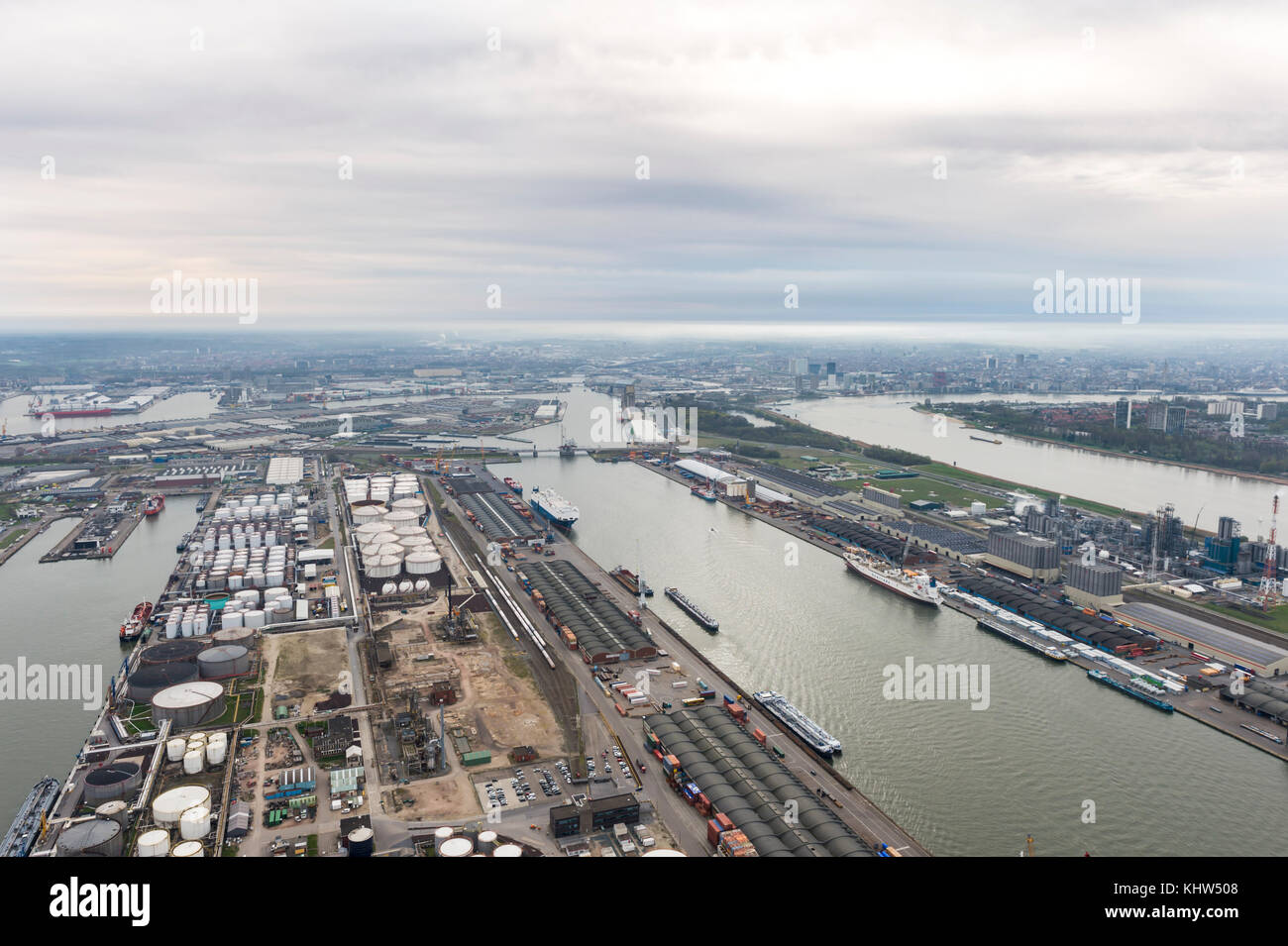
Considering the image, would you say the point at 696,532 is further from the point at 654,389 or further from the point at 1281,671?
the point at 654,389

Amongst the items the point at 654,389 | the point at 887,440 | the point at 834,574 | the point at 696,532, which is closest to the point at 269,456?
the point at 696,532

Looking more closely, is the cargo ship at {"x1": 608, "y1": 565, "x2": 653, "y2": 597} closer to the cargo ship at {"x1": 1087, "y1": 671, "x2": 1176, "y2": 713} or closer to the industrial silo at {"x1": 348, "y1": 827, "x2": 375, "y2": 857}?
the cargo ship at {"x1": 1087, "y1": 671, "x2": 1176, "y2": 713}

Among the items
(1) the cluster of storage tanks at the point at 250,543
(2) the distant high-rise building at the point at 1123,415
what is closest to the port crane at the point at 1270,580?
(1) the cluster of storage tanks at the point at 250,543

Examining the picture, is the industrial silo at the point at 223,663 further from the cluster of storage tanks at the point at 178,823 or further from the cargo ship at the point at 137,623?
the cluster of storage tanks at the point at 178,823

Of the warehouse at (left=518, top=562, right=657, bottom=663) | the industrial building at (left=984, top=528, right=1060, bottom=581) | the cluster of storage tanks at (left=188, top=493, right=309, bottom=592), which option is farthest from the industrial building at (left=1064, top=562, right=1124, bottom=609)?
the cluster of storage tanks at (left=188, top=493, right=309, bottom=592)

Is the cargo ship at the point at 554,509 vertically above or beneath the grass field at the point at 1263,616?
above

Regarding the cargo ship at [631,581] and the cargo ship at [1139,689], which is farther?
the cargo ship at [631,581]

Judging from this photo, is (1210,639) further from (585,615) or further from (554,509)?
(554,509)
